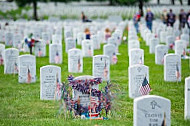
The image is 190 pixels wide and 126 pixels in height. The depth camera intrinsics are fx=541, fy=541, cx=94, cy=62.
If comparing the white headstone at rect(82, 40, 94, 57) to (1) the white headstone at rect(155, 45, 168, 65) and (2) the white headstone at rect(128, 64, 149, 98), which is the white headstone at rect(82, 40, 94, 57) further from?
(2) the white headstone at rect(128, 64, 149, 98)

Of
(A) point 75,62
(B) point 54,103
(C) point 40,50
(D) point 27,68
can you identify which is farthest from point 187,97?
(C) point 40,50

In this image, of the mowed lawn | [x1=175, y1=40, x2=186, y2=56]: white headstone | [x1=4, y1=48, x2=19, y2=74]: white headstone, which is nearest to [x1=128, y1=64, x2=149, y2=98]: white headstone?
the mowed lawn

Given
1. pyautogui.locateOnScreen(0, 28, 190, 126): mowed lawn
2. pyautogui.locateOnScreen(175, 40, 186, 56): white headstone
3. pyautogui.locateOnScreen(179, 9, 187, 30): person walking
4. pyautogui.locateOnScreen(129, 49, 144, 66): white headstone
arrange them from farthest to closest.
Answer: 1. pyautogui.locateOnScreen(179, 9, 187, 30): person walking
2. pyautogui.locateOnScreen(175, 40, 186, 56): white headstone
3. pyautogui.locateOnScreen(129, 49, 144, 66): white headstone
4. pyautogui.locateOnScreen(0, 28, 190, 126): mowed lawn

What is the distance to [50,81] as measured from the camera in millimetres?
15305

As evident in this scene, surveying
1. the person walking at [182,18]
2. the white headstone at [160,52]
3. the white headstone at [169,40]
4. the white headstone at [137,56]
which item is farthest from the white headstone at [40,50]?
the person walking at [182,18]

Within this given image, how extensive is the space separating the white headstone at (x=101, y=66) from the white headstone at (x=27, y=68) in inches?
79.7

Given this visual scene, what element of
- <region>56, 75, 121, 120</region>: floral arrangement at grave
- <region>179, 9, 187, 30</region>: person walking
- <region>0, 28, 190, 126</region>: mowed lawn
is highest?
<region>179, 9, 187, 30</region>: person walking

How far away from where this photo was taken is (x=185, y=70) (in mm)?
21406

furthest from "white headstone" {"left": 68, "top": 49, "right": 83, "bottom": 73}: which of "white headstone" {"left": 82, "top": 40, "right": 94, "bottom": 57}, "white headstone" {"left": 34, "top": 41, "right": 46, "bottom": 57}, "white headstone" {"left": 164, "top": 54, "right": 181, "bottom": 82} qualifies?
"white headstone" {"left": 34, "top": 41, "right": 46, "bottom": 57}

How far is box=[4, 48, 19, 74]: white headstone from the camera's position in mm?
19688

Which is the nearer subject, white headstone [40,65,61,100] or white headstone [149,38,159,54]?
white headstone [40,65,61,100]

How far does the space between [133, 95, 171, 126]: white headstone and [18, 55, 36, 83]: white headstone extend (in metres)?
7.85

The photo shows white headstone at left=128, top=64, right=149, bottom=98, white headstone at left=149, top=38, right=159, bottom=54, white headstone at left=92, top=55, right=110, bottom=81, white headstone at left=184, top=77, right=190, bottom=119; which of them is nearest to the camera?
white headstone at left=184, top=77, right=190, bottom=119

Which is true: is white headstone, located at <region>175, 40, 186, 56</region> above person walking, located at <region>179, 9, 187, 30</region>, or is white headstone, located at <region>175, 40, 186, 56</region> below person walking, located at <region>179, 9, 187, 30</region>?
below
